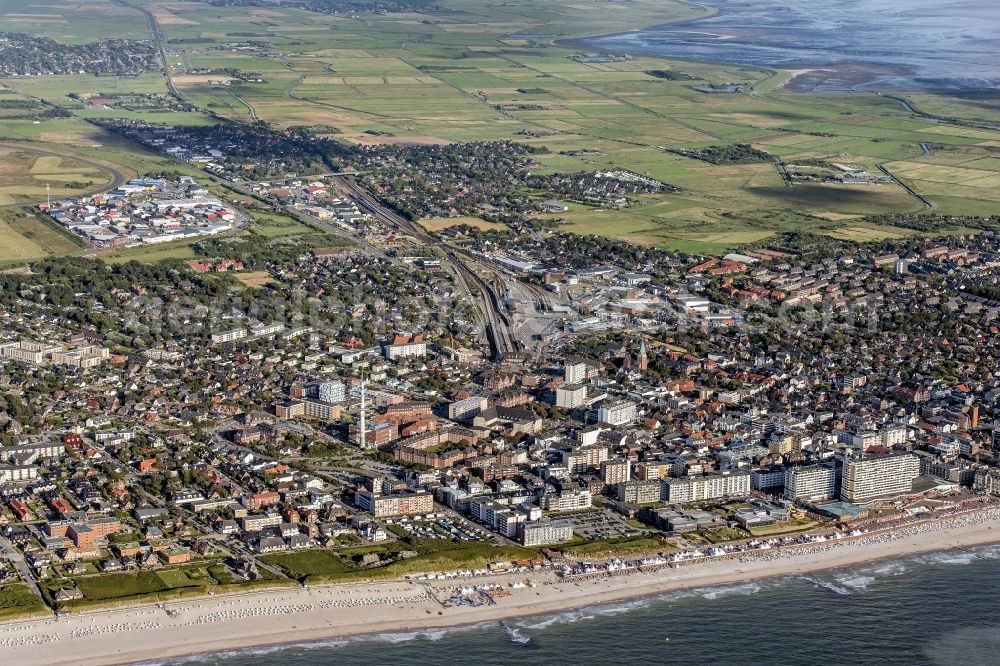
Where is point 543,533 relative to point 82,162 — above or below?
below

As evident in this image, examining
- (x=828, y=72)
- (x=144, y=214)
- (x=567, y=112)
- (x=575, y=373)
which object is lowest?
(x=575, y=373)

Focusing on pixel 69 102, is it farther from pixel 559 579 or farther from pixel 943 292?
pixel 559 579

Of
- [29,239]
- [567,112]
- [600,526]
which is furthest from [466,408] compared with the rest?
[567,112]

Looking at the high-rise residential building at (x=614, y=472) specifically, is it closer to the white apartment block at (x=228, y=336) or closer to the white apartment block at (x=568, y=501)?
the white apartment block at (x=568, y=501)

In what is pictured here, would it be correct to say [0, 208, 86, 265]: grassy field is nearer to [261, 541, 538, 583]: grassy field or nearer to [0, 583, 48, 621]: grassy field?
[261, 541, 538, 583]: grassy field

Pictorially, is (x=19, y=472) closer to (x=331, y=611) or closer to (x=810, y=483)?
(x=331, y=611)

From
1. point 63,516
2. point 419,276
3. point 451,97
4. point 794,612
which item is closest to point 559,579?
point 794,612

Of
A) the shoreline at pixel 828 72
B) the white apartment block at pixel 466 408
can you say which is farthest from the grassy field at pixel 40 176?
the shoreline at pixel 828 72
